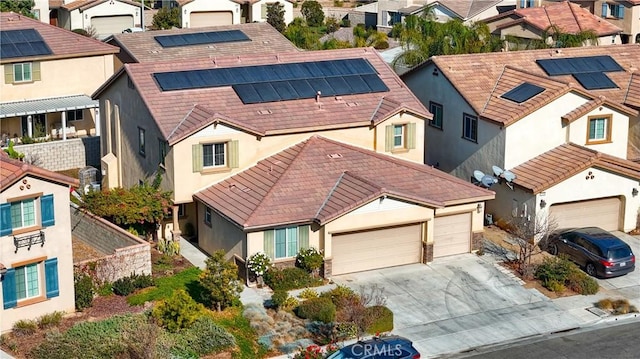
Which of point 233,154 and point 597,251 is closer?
point 597,251

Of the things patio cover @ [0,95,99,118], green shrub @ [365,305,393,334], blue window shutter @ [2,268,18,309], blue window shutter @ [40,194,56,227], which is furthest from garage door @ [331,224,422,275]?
patio cover @ [0,95,99,118]

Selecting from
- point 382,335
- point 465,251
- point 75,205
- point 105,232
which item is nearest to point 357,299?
point 382,335

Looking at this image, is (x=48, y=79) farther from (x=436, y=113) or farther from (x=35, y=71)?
(x=436, y=113)

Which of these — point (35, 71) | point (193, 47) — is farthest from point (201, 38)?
point (35, 71)

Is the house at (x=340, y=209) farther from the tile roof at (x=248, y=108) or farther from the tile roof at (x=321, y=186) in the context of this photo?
the tile roof at (x=248, y=108)

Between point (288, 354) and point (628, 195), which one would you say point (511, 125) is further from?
point (288, 354)

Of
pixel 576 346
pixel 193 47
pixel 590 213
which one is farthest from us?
pixel 193 47

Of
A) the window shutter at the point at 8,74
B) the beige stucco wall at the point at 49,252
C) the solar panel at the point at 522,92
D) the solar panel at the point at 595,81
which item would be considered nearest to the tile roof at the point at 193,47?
the window shutter at the point at 8,74
